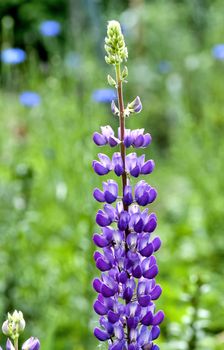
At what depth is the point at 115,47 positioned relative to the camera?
119cm

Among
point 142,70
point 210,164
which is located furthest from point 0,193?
point 142,70

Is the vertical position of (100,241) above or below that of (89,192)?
above

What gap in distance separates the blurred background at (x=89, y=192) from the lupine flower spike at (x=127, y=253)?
10 centimetres

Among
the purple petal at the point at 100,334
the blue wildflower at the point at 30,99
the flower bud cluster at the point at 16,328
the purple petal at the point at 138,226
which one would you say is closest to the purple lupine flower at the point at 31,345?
the flower bud cluster at the point at 16,328

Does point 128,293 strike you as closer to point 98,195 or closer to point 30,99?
point 98,195

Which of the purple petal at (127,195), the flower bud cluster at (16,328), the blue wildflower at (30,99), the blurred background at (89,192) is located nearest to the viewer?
the flower bud cluster at (16,328)

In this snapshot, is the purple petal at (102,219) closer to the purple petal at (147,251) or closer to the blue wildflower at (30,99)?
the purple petal at (147,251)

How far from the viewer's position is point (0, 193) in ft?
10.2

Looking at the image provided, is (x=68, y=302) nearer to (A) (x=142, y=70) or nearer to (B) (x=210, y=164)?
(B) (x=210, y=164)

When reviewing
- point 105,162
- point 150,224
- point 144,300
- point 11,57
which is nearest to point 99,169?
point 105,162

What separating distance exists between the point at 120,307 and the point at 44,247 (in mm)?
2503

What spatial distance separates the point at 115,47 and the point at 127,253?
327 millimetres

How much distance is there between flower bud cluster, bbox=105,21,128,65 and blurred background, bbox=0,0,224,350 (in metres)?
0.49

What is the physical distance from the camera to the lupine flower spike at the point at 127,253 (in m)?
1.23
